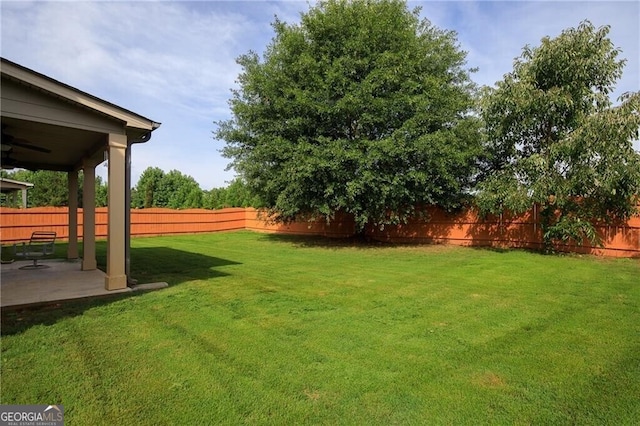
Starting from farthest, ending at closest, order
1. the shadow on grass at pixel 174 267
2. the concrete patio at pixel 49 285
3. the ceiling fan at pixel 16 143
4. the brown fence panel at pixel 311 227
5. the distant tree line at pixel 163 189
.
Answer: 1. the distant tree line at pixel 163 189
2. the brown fence panel at pixel 311 227
3. the shadow on grass at pixel 174 267
4. the ceiling fan at pixel 16 143
5. the concrete patio at pixel 49 285

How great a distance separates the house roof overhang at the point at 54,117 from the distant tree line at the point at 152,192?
17252 millimetres

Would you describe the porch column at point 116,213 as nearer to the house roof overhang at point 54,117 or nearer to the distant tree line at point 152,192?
the house roof overhang at point 54,117

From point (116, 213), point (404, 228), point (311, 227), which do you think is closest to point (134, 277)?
point (116, 213)

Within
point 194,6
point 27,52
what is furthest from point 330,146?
point 27,52

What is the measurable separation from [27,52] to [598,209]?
1458 centimetres

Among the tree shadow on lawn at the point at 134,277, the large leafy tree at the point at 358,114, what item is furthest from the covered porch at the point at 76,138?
the large leafy tree at the point at 358,114

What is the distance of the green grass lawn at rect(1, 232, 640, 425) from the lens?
2.64 m

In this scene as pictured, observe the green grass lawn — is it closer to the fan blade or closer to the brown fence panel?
the fan blade

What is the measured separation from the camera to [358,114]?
40.2 ft

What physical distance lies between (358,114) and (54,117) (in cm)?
888

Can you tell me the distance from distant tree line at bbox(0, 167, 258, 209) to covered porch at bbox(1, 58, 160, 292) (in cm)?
1671

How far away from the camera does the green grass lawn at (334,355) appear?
2.64m

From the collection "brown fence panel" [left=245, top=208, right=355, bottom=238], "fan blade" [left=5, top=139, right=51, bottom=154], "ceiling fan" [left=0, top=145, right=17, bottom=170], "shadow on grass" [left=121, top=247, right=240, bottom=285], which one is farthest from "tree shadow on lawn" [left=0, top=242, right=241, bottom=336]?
"brown fence panel" [left=245, top=208, right=355, bottom=238]

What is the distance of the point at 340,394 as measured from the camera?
2.85m
